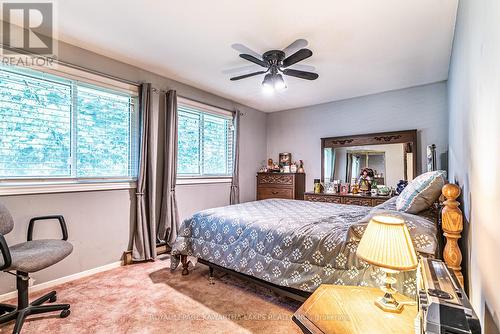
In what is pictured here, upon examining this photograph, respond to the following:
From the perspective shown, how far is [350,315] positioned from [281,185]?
3786 millimetres

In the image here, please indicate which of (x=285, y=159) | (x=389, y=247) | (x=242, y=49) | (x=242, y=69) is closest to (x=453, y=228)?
(x=389, y=247)

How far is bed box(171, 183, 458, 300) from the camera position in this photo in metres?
1.69

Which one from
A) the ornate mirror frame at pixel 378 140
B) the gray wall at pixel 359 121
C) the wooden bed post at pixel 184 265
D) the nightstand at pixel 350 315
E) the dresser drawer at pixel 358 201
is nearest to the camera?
the nightstand at pixel 350 315

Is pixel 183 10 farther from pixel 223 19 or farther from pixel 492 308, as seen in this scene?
pixel 492 308

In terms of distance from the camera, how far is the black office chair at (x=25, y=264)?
172cm

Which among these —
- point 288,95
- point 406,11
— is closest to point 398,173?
point 288,95

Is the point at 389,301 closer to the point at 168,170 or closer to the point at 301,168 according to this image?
the point at 168,170

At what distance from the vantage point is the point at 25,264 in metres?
A: 1.77

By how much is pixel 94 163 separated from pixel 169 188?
96 cm

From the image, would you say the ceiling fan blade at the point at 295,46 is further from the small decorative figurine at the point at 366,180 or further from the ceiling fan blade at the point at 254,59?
the small decorative figurine at the point at 366,180

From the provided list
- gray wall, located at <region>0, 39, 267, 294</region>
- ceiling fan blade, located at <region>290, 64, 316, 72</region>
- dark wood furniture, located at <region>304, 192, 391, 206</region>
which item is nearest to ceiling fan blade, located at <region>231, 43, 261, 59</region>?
ceiling fan blade, located at <region>290, 64, 316, 72</region>

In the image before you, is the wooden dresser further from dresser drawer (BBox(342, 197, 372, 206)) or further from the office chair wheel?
the office chair wheel

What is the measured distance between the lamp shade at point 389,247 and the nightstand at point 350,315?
0.23 m

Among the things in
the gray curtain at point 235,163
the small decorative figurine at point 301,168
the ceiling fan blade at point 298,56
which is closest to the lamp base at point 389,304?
the ceiling fan blade at point 298,56
